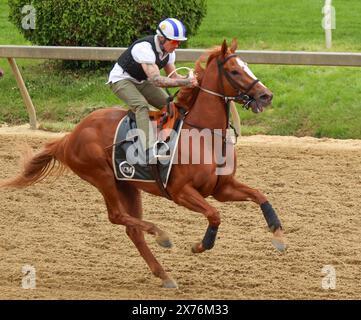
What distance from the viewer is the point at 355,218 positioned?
10484 mm

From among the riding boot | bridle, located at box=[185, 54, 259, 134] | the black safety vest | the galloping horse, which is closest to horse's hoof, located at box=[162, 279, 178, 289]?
the galloping horse

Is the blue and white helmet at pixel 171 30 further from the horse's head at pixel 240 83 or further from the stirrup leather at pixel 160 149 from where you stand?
the stirrup leather at pixel 160 149

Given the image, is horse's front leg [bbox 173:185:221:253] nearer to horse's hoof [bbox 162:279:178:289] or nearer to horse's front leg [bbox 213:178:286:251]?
horse's front leg [bbox 213:178:286:251]

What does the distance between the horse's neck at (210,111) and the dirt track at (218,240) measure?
1.34 m

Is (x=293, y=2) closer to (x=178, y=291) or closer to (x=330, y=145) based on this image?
(x=330, y=145)

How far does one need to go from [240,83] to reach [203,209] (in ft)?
3.46

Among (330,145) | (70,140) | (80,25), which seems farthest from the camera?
(80,25)

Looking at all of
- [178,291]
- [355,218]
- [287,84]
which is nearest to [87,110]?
[287,84]

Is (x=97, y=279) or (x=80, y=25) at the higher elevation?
(x=80, y=25)

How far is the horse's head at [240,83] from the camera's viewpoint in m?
8.33

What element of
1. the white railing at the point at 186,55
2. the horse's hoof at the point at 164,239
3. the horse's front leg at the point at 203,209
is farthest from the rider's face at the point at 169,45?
the white railing at the point at 186,55

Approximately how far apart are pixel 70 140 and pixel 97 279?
1.26 m

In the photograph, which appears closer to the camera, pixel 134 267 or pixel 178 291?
pixel 178 291

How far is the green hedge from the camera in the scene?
1552cm
